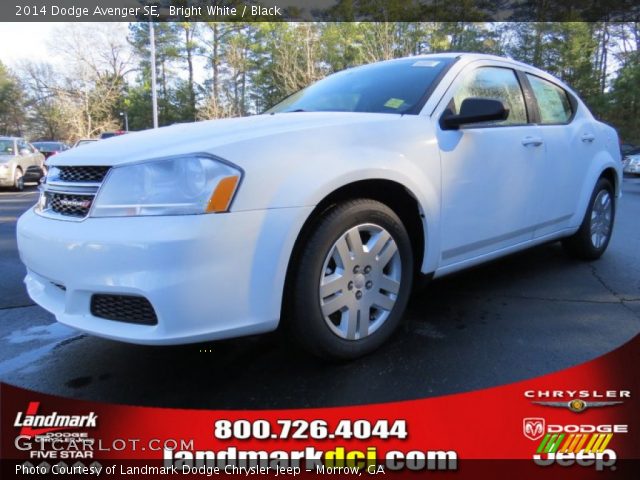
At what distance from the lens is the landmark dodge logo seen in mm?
1758

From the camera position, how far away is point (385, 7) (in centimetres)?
2562

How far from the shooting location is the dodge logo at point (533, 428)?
1.69 metres

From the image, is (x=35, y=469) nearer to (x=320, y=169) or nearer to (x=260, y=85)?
(x=320, y=169)

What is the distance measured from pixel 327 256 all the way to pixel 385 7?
26901 mm

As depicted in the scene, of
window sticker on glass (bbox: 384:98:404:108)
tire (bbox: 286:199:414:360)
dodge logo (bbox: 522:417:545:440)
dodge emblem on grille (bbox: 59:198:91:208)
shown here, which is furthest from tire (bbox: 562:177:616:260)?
dodge emblem on grille (bbox: 59:198:91:208)

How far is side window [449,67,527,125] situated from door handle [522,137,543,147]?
13 cm

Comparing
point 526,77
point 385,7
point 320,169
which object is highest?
point 385,7

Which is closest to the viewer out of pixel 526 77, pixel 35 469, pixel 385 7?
pixel 35 469

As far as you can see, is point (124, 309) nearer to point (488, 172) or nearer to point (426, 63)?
point (488, 172)

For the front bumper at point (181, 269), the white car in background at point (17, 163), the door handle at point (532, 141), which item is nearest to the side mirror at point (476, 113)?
the door handle at point (532, 141)

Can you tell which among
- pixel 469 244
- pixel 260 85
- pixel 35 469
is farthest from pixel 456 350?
pixel 260 85

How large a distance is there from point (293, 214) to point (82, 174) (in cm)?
94

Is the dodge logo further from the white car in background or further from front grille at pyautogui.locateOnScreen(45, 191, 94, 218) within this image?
the white car in background

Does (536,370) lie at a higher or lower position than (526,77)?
lower
